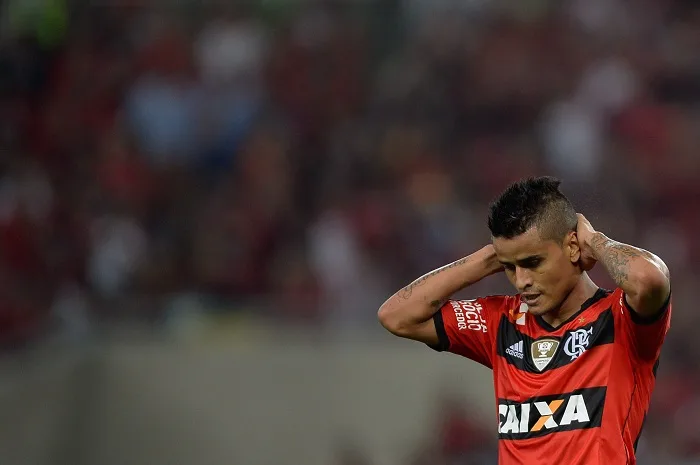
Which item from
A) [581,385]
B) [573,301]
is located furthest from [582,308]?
[581,385]

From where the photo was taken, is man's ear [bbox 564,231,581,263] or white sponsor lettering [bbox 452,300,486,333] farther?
white sponsor lettering [bbox 452,300,486,333]

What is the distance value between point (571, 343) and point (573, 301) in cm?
15

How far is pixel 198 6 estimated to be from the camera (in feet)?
34.5

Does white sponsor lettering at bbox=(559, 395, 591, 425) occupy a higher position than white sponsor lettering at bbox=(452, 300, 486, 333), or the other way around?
white sponsor lettering at bbox=(452, 300, 486, 333)

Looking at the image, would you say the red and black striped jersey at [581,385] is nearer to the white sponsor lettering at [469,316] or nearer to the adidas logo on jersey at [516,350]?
the adidas logo on jersey at [516,350]

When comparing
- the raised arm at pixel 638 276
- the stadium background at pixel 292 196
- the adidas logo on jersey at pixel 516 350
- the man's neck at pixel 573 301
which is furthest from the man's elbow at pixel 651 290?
the stadium background at pixel 292 196

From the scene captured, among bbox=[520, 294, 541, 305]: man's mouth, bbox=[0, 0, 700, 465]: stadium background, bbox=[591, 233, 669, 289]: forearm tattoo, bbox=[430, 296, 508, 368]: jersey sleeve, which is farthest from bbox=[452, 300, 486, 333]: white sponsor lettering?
bbox=[0, 0, 700, 465]: stadium background

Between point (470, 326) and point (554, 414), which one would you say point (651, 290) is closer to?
point (554, 414)

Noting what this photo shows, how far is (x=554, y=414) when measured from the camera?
3.76 metres

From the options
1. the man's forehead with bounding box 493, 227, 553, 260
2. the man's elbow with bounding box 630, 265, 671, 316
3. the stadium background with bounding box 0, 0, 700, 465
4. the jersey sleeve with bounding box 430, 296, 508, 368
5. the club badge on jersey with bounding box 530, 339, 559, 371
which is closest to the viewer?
the man's elbow with bounding box 630, 265, 671, 316

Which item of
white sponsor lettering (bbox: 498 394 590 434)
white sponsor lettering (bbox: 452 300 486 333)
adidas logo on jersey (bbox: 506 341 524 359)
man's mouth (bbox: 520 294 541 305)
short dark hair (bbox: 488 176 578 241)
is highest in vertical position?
short dark hair (bbox: 488 176 578 241)

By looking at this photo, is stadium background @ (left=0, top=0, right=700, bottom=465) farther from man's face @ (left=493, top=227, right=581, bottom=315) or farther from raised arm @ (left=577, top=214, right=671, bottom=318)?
raised arm @ (left=577, top=214, right=671, bottom=318)

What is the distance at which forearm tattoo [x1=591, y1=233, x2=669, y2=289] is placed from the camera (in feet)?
11.7

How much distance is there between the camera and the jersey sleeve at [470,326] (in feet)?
13.6
